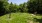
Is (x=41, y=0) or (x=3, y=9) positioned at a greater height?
(x=41, y=0)

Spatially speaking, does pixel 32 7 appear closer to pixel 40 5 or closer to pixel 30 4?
pixel 30 4

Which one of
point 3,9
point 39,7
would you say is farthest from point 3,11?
point 39,7

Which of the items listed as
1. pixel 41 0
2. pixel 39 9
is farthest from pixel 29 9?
pixel 41 0

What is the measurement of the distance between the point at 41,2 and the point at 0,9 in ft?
51.2

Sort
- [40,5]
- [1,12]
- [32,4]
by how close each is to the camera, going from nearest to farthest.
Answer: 1. [1,12]
2. [40,5]
3. [32,4]

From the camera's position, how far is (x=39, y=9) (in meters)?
45.5

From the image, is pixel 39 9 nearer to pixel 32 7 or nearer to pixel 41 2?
pixel 41 2

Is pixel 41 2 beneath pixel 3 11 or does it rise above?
above

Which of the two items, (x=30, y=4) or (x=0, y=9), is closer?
(x=0, y=9)

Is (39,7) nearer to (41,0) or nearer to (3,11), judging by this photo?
(41,0)

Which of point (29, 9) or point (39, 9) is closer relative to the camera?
point (39, 9)

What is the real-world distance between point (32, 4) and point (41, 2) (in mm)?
9578

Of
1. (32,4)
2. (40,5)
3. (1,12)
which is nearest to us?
(1,12)

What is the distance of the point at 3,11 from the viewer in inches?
1668
